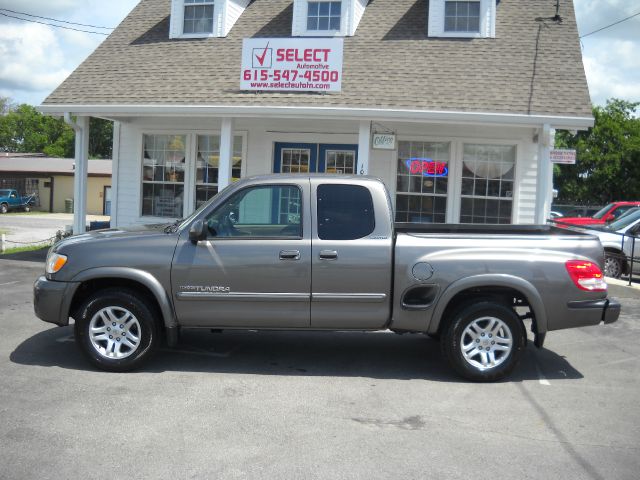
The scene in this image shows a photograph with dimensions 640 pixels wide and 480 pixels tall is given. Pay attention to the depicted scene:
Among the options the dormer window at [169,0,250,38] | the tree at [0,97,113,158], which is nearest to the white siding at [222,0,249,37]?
the dormer window at [169,0,250,38]

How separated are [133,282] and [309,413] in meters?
2.17

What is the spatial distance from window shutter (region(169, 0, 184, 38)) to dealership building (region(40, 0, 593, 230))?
0.10 ft

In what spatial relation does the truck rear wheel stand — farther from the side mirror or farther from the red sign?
the red sign

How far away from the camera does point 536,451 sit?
4.72 meters

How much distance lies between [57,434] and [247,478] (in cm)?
155

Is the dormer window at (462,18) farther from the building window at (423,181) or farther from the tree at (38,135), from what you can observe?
the tree at (38,135)

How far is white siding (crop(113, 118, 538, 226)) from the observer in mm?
12844

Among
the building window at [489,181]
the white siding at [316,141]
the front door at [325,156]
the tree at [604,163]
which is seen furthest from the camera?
the tree at [604,163]

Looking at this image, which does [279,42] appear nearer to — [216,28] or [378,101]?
[378,101]

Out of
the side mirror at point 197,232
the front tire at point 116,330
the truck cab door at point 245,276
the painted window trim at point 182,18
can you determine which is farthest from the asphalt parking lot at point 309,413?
the painted window trim at point 182,18

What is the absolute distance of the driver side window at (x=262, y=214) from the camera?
6.31 metres

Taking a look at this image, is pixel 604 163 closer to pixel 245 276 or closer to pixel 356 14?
pixel 356 14

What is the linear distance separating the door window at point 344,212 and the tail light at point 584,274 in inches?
74.3

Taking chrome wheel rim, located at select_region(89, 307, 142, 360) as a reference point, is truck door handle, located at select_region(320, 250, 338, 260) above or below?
above
